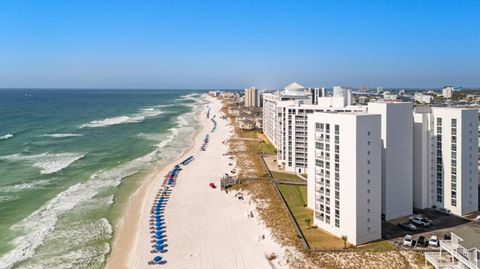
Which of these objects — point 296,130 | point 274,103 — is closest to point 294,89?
point 274,103

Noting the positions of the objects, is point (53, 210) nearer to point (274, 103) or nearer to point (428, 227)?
point (428, 227)

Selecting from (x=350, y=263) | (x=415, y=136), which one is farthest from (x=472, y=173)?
(x=350, y=263)

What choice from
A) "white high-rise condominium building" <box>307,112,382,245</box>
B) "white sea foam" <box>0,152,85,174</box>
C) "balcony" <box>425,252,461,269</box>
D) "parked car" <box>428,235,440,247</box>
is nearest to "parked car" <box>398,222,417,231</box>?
"parked car" <box>428,235,440,247</box>

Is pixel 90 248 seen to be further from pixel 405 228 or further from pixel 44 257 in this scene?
pixel 405 228

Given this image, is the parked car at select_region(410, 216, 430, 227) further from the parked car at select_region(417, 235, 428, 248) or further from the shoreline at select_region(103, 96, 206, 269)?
the shoreline at select_region(103, 96, 206, 269)

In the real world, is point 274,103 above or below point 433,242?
above
